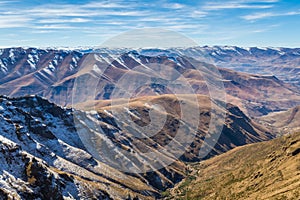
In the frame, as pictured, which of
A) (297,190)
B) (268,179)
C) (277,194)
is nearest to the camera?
(297,190)

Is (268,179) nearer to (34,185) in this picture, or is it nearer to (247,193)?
(247,193)

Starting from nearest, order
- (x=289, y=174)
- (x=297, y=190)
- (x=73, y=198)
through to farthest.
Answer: (x=297, y=190)
(x=289, y=174)
(x=73, y=198)

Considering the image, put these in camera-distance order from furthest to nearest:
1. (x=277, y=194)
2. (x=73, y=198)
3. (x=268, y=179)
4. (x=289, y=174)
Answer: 1. (x=73, y=198)
2. (x=268, y=179)
3. (x=289, y=174)
4. (x=277, y=194)

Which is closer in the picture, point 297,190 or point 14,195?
point 297,190

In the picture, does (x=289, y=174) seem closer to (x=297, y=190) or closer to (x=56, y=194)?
(x=297, y=190)

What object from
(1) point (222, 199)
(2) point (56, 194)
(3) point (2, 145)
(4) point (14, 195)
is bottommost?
(1) point (222, 199)

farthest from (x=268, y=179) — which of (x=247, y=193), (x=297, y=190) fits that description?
(x=297, y=190)

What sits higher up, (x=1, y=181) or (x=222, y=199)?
(x=1, y=181)

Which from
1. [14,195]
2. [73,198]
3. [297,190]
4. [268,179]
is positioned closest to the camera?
[297,190]

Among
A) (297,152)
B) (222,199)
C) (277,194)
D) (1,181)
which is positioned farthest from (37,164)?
(297,152)
